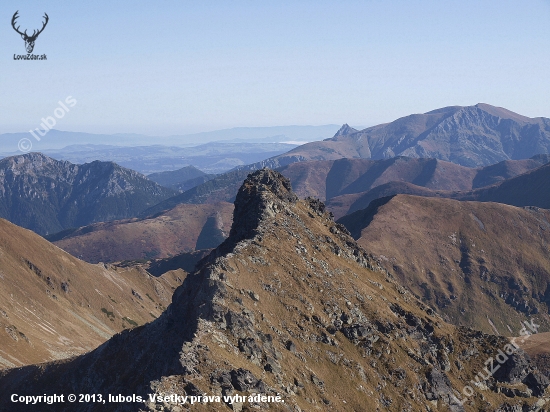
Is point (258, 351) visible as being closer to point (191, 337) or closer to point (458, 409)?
point (191, 337)

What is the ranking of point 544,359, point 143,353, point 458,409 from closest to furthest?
point 143,353, point 458,409, point 544,359

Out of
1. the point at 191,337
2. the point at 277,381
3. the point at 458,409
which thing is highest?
the point at 191,337

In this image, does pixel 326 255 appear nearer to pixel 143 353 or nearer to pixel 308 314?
pixel 308 314

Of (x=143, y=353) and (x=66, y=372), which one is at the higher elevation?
(x=143, y=353)

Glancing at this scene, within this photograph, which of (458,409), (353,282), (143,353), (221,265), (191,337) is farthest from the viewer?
(353,282)

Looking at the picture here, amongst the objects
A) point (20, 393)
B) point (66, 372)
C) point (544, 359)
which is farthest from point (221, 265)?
point (544, 359)

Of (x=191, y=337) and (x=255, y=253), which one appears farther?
(x=255, y=253)

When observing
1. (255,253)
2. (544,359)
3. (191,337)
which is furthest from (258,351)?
(544,359)
